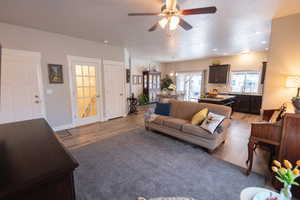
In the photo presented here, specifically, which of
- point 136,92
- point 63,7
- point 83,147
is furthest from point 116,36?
point 136,92

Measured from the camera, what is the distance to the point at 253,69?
247 inches

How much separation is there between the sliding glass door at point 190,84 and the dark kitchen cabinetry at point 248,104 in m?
2.23

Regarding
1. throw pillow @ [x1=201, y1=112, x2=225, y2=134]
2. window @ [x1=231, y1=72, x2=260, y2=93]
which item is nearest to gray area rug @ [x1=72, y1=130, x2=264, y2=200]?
throw pillow @ [x1=201, y1=112, x2=225, y2=134]

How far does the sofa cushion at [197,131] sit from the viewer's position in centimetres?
269

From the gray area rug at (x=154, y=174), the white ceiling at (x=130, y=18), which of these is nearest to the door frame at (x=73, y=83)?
the white ceiling at (x=130, y=18)

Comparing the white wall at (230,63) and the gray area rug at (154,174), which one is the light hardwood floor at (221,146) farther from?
the white wall at (230,63)

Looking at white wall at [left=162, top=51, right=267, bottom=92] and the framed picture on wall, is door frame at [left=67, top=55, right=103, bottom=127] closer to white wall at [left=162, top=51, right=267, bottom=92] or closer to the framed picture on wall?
the framed picture on wall

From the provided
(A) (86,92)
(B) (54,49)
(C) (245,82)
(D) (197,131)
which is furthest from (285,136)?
(C) (245,82)

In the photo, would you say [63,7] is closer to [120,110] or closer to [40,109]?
[40,109]

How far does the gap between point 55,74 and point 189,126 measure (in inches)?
148

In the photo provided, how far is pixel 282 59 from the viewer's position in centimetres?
282

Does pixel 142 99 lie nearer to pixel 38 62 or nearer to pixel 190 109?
pixel 190 109

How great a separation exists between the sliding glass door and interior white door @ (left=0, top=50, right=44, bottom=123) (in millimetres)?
6945

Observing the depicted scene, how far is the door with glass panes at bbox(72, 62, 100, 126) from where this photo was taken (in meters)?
4.30
